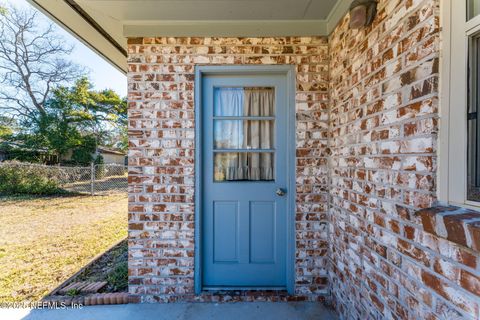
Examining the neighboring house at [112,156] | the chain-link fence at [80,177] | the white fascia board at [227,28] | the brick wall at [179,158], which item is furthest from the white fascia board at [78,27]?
the neighboring house at [112,156]

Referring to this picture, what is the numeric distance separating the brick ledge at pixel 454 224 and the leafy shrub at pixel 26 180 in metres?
9.85

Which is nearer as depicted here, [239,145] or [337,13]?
[337,13]

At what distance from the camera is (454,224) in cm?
95

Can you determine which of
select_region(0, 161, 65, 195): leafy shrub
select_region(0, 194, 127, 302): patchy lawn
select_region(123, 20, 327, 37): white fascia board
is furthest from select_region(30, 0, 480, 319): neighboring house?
select_region(0, 161, 65, 195): leafy shrub

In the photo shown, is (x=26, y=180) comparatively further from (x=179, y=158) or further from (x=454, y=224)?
(x=454, y=224)

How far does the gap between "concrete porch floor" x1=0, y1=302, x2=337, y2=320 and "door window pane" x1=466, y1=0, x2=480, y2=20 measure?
220 cm

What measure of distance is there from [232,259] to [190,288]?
0.46 metres

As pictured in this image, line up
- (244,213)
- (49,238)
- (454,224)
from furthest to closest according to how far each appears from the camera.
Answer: (49,238) → (244,213) → (454,224)

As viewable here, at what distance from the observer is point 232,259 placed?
2.46 m

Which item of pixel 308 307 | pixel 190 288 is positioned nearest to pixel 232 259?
pixel 190 288

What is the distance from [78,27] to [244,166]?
7.18ft

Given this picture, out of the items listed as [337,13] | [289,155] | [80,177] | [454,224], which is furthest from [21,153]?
[454,224]

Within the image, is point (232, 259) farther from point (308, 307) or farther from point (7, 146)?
point (7, 146)

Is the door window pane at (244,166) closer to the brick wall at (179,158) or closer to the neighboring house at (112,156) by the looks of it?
the brick wall at (179,158)
